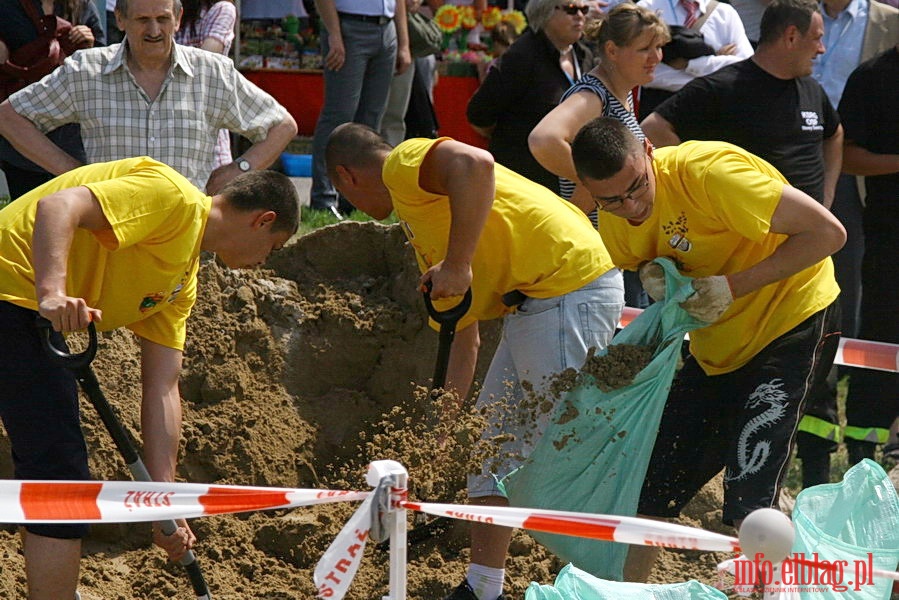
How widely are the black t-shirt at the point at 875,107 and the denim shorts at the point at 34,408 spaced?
4.10m

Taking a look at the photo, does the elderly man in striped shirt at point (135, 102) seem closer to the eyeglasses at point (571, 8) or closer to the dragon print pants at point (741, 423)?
the eyeglasses at point (571, 8)

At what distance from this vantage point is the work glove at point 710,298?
3.73 meters

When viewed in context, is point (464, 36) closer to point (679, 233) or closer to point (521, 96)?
point (521, 96)

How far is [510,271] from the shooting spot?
4.23m

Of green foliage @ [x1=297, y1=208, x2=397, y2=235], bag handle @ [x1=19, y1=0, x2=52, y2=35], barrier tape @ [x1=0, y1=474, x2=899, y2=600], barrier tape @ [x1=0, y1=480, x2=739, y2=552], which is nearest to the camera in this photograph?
barrier tape @ [x1=0, y1=474, x2=899, y2=600]

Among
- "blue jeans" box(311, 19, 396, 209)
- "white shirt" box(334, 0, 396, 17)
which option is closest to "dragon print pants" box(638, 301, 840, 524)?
"blue jeans" box(311, 19, 396, 209)

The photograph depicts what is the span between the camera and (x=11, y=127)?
5059mm

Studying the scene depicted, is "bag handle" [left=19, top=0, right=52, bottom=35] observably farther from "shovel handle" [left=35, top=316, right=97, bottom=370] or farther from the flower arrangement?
the flower arrangement

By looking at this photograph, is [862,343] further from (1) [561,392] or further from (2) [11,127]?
(2) [11,127]

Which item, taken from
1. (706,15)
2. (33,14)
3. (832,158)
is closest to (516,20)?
(706,15)

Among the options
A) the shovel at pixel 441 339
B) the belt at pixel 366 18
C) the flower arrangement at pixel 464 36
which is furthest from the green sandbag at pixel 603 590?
the flower arrangement at pixel 464 36

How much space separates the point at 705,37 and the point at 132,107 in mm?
3044

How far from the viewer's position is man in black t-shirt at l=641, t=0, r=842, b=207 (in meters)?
5.30

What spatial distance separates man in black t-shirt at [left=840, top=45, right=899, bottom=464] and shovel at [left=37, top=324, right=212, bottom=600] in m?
3.44
